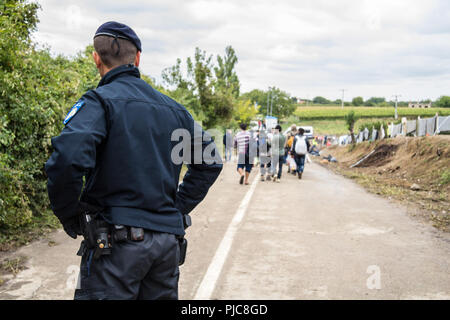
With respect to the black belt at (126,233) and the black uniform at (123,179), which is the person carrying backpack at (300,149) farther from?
the black belt at (126,233)

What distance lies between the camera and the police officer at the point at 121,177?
2.16 m

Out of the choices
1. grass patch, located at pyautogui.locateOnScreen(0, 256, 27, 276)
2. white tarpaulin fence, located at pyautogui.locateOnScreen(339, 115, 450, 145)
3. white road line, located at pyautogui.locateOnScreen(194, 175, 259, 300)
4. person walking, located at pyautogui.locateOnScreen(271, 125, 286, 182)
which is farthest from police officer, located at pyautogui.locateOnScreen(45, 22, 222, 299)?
white tarpaulin fence, located at pyautogui.locateOnScreen(339, 115, 450, 145)

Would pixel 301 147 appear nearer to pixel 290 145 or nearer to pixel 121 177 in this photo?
pixel 290 145

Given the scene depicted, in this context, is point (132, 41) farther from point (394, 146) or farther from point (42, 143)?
point (394, 146)

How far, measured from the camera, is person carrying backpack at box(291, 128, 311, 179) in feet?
53.1

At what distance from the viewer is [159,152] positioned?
239cm

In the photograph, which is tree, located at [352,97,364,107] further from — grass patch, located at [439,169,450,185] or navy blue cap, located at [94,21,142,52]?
navy blue cap, located at [94,21,142,52]

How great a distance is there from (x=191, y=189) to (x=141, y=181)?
62cm

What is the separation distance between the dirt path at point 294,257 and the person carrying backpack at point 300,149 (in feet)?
20.5

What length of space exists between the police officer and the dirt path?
2.41 meters

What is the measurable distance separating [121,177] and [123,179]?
0.01m

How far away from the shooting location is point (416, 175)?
1594 centimetres
